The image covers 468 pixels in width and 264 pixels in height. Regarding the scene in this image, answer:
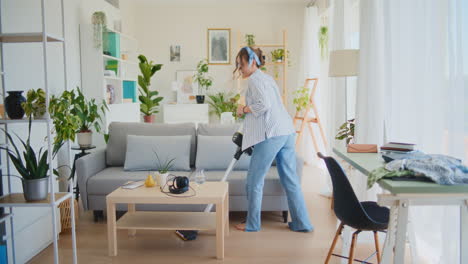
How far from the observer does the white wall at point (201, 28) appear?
7262 mm

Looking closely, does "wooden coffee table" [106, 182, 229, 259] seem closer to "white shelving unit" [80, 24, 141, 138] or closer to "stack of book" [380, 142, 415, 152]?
"stack of book" [380, 142, 415, 152]

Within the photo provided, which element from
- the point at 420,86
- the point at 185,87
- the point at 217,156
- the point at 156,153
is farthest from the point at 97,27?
the point at 420,86

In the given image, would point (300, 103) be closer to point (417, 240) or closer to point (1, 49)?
point (417, 240)

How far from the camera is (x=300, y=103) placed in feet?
20.3

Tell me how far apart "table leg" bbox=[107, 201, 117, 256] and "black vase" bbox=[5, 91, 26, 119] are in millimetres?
868

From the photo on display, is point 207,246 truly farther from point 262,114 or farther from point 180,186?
point 262,114

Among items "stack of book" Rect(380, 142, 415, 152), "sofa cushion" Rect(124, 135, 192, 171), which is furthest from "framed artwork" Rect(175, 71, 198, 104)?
"stack of book" Rect(380, 142, 415, 152)

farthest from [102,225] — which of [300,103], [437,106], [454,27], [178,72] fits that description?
[178,72]

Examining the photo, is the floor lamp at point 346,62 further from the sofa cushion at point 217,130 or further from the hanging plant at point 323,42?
the hanging plant at point 323,42

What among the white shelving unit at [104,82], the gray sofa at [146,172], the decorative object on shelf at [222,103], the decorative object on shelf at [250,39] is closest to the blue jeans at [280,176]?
the gray sofa at [146,172]

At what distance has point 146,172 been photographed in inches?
149

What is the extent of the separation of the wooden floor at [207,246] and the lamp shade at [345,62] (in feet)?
4.31

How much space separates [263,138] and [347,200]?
3.78ft

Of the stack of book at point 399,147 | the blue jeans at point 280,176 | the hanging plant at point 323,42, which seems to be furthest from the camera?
the hanging plant at point 323,42
